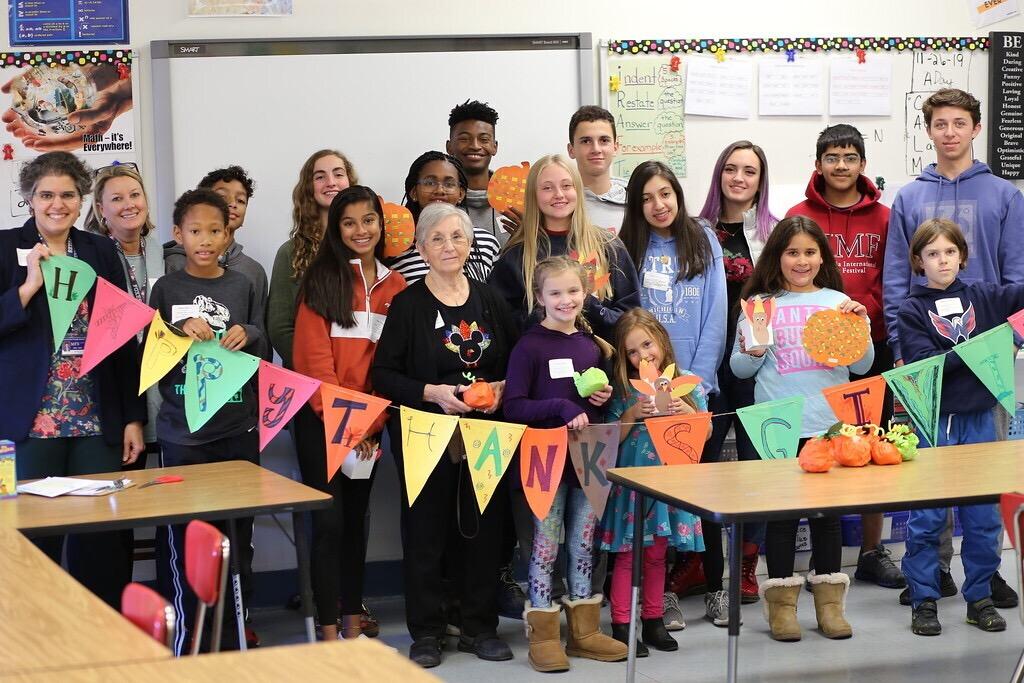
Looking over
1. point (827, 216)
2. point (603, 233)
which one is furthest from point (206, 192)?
point (827, 216)

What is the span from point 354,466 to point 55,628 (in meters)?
2.07

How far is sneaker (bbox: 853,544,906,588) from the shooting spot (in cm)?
472

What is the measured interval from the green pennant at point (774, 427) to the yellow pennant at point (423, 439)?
0.98 meters

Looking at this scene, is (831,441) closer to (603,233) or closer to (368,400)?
(603,233)

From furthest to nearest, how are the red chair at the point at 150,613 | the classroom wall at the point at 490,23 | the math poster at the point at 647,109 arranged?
the math poster at the point at 647,109 → the classroom wall at the point at 490,23 → the red chair at the point at 150,613

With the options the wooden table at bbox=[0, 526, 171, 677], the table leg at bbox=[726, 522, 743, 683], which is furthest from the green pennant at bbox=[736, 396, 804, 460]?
the wooden table at bbox=[0, 526, 171, 677]

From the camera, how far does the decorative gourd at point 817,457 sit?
128 inches

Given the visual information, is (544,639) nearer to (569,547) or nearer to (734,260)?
(569,547)

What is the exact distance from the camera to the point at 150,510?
2.84 meters

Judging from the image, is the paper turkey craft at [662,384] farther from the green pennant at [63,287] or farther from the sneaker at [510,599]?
the green pennant at [63,287]

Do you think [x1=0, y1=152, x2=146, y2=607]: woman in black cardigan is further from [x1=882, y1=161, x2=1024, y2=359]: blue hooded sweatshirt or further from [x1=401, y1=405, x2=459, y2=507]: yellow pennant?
[x1=882, y1=161, x2=1024, y2=359]: blue hooded sweatshirt

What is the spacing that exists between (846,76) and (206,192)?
3.09 meters

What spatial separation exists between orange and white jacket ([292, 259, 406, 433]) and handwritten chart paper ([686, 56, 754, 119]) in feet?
6.42

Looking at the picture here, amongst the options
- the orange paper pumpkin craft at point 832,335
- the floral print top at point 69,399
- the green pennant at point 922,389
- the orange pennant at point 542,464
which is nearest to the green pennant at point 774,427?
the orange paper pumpkin craft at point 832,335
